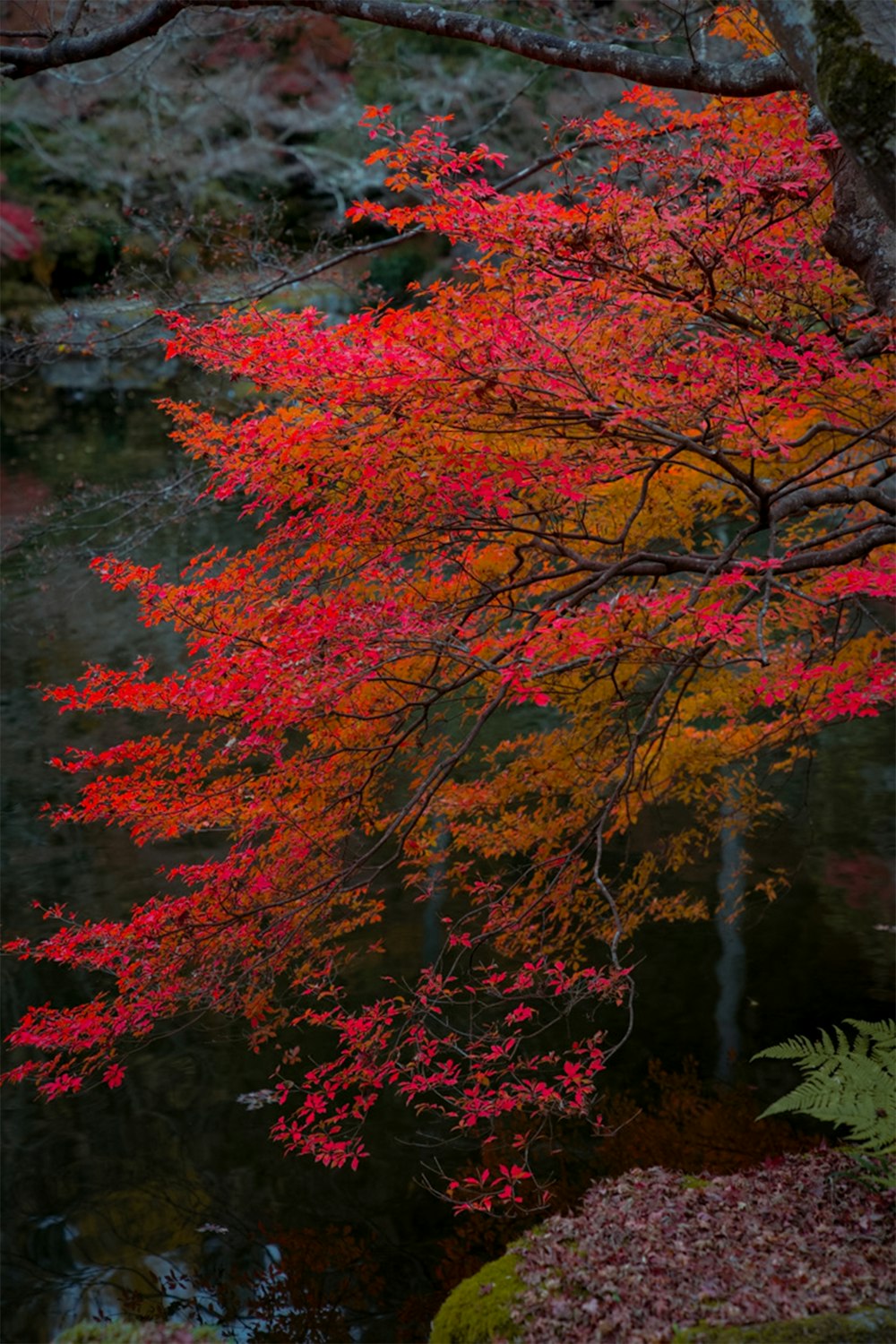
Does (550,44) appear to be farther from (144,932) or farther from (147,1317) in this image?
(147,1317)

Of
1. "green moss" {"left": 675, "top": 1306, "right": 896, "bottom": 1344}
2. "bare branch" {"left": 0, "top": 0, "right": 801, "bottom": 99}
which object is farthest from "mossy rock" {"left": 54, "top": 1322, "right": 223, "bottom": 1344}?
"bare branch" {"left": 0, "top": 0, "right": 801, "bottom": 99}

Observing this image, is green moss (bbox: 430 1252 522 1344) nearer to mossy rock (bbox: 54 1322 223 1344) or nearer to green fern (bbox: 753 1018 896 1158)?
mossy rock (bbox: 54 1322 223 1344)

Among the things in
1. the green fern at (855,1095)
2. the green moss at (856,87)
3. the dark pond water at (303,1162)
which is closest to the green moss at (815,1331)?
the green fern at (855,1095)

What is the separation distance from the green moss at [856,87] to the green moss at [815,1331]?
3.30 meters

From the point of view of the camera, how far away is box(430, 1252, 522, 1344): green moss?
185 inches

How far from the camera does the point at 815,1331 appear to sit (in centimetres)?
365

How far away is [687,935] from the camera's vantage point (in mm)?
10562

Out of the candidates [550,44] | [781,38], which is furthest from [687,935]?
[781,38]

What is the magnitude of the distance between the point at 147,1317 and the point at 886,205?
6.53m

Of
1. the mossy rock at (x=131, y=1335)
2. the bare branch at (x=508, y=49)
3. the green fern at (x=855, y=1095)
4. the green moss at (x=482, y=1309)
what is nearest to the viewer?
the bare branch at (x=508, y=49)

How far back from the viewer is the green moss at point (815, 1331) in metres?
3.58

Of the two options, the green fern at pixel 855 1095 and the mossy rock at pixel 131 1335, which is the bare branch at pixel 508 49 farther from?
the mossy rock at pixel 131 1335

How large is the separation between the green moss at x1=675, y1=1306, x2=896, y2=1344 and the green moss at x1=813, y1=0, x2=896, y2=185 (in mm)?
3301

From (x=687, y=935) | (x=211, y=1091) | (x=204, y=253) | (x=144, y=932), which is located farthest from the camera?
(x=204, y=253)
